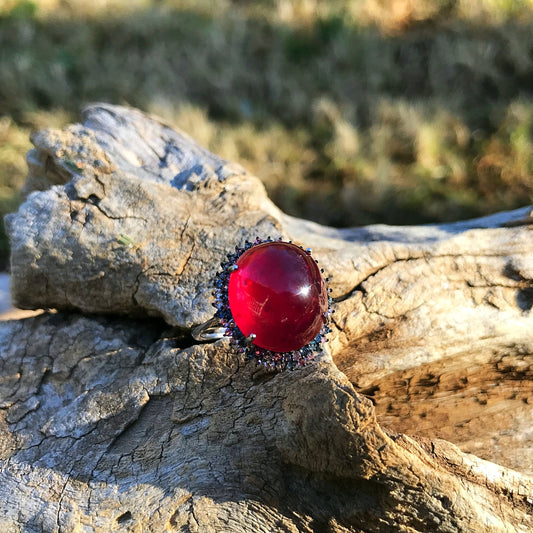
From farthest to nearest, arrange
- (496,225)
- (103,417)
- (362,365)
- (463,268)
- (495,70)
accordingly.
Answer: (495,70) → (496,225) → (463,268) → (362,365) → (103,417)

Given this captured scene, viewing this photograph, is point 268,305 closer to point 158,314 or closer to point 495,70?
point 158,314

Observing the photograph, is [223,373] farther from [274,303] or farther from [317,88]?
[317,88]

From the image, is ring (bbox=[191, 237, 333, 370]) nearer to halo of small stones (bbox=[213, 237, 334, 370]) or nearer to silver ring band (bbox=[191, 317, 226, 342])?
halo of small stones (bbox=[213, 237, 334, 370])

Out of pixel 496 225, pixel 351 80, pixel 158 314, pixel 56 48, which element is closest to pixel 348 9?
pixel 351 80

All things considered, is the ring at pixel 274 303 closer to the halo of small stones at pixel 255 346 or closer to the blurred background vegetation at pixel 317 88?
the halo of small stones at pixel 255 346

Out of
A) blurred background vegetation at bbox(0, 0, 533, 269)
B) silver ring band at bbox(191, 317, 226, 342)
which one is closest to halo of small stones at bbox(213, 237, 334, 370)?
silver ring band at bbox(191, 317, 226, 342)

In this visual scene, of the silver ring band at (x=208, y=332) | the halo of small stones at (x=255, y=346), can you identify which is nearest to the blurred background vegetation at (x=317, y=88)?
the silver ring band at (x=208, y=332)
